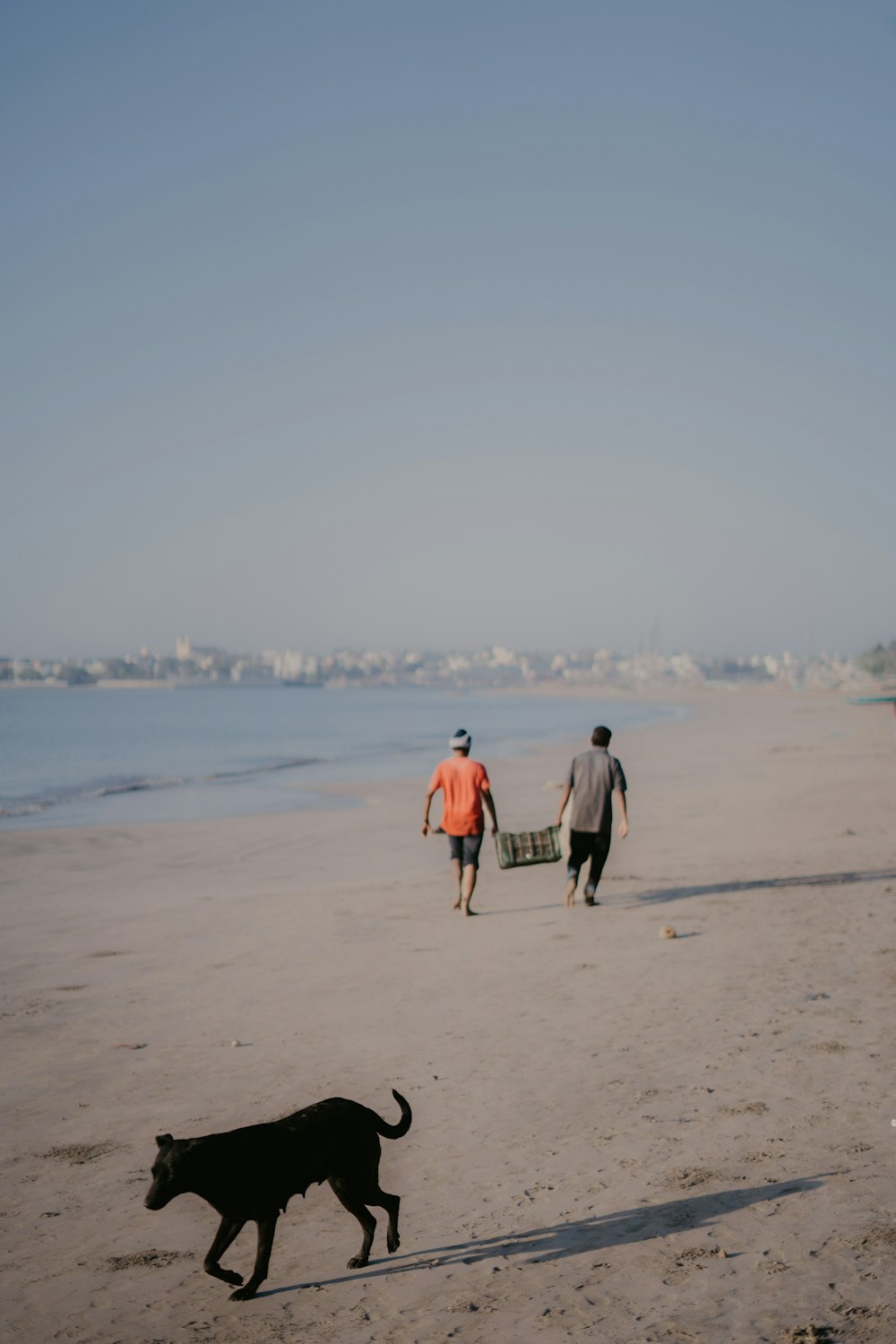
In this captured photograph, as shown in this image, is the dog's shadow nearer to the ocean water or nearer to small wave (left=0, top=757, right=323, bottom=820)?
the ocean water

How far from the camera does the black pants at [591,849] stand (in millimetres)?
10141

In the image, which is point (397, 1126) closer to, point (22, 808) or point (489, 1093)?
point (489, 1093)

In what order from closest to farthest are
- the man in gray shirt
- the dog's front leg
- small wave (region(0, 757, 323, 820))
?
1. the dog's front leg
2. the man in gray shirt
3. small wave (region(0, 757, 323, 820))

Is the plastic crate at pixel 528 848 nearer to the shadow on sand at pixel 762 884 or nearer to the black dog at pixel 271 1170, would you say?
the shadow on sand at pixel 762 884

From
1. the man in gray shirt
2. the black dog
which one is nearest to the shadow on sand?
the man in gray shirt

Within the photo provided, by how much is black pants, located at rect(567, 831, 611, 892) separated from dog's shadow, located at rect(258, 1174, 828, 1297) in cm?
589

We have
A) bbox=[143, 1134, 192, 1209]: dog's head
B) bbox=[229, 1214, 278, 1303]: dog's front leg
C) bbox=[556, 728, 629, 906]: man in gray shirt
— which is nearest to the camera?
bbox=[143, 1134, 192, 1209]: dog's head

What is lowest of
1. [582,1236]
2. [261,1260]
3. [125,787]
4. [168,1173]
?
[125,787]

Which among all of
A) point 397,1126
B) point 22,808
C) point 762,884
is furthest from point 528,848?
point 22,808

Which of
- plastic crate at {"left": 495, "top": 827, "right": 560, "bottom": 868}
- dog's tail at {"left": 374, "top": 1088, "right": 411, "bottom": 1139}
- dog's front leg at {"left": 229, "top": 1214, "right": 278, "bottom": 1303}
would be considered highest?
dog's tail at {"left": 374, "top": 1088, "right": 411, "bottom": 1139}

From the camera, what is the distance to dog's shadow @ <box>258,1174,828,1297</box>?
379 centimetres

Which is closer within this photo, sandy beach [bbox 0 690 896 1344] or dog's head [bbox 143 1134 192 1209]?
dog's head [bbox 143 1134 192 1209]

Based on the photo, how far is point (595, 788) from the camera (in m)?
10.1

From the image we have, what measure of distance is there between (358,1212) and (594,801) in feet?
22.0
